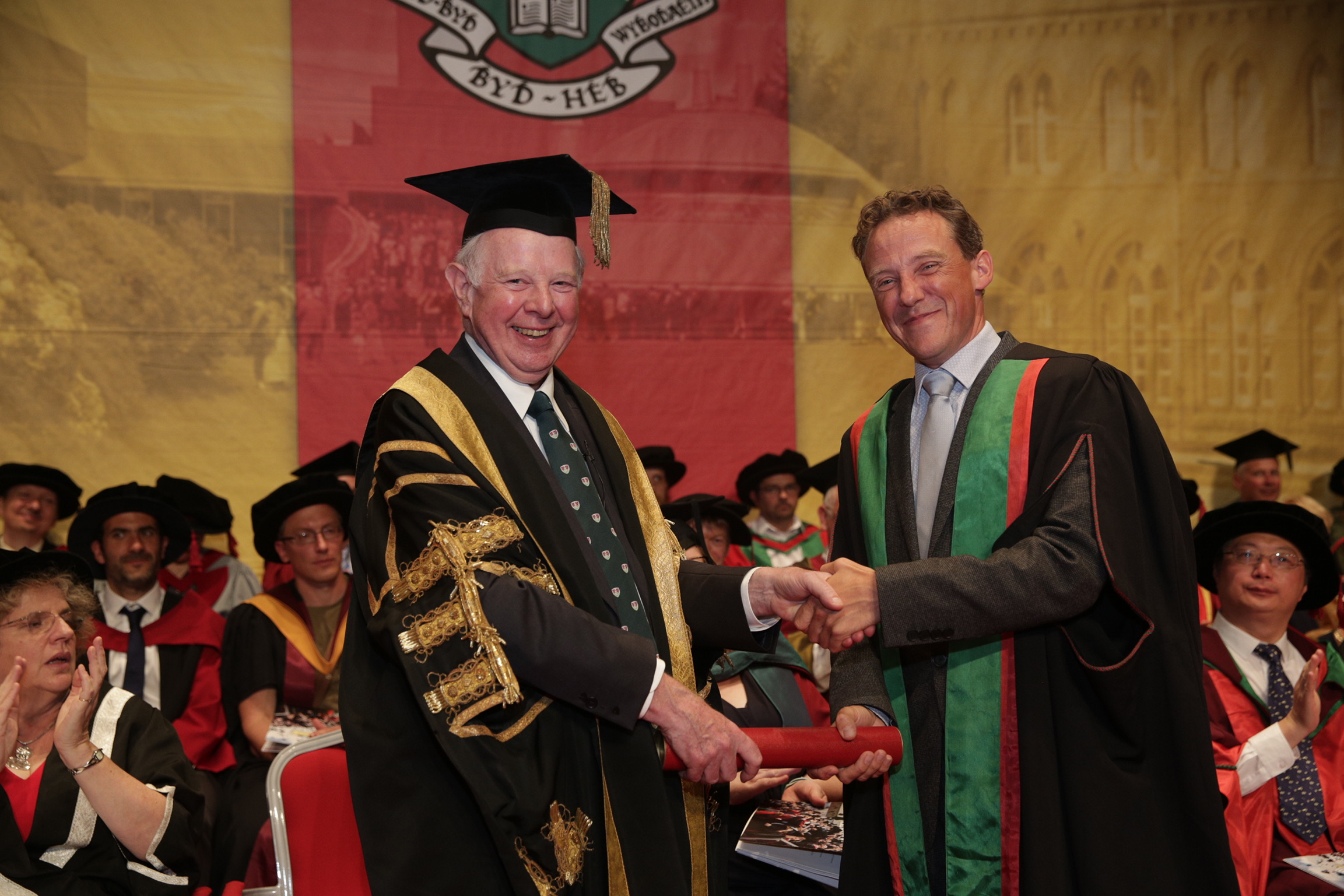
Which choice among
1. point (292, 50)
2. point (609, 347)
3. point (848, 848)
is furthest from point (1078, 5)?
point (848, 848)

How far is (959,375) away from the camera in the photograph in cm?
241

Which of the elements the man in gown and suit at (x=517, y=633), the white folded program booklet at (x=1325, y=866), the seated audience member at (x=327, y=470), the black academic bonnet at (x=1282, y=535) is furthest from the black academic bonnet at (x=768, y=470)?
the man in gown and suit at (x=517, y=633)

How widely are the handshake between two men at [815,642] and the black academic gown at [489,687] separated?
77 millimetres

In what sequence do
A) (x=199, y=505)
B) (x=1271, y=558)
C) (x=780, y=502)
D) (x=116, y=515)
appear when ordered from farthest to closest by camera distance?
1. (x=780, y=502)
2. (x=199, y=505)
3. (x=116, y=515)
4. (x=1271, y=558)

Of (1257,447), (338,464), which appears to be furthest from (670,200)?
(1257,447)

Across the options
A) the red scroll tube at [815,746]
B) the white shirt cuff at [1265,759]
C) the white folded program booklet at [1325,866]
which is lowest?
the white folded program booklet at [1325,866]

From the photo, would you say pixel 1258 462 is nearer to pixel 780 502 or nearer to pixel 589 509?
pixel 780 502

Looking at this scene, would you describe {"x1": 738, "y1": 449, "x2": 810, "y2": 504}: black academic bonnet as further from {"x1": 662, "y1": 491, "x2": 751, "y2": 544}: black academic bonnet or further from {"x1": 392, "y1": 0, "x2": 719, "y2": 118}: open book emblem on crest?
{"x1": 392, "y1": 0, "x2": 719, "y2": 118}: open book emblem on crest

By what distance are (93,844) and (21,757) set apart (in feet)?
0.99

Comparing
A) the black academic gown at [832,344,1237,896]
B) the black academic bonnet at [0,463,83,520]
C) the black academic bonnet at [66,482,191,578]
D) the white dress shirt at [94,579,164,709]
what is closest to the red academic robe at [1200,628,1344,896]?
the black academic gown at [832,344,1237,896]

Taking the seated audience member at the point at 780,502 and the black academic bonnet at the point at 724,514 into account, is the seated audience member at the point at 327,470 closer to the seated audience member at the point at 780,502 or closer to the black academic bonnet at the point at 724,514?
the black academic bonnet at the point at 724,514

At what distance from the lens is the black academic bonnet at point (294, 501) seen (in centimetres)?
482

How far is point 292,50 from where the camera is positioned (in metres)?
6.73

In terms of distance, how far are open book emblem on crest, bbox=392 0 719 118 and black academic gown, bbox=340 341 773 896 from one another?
5.29 meters
